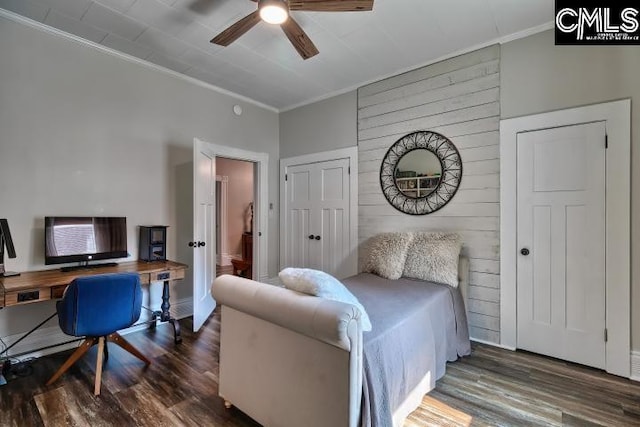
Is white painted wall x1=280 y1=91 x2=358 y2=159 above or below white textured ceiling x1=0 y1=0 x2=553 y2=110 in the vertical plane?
below

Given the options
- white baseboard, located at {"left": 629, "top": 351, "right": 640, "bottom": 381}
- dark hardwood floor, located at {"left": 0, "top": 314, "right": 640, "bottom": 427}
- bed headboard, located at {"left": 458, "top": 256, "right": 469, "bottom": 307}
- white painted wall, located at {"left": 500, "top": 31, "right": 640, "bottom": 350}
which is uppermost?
white painted wall, located at {"left": 500, "top": 31, "right": 640, "bottom": 350}

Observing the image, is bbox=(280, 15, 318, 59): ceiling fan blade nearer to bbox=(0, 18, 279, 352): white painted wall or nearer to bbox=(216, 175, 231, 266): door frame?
bbox=(0, 18, 279, 352): white painted wall

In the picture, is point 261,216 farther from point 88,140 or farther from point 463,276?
point 463,276

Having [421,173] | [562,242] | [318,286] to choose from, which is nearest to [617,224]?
[562,242]

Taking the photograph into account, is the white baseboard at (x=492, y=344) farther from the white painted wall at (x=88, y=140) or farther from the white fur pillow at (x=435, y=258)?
the white painted wall at (x=88, y=140)

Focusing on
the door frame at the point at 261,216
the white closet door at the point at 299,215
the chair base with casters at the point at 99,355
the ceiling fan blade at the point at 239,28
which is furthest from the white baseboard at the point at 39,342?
the ceiling fan blade at the point at 239,28

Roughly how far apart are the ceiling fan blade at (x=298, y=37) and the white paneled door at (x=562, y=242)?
1.93 metres

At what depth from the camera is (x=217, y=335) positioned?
3.10 m

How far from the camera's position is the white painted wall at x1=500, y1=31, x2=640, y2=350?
2.21m

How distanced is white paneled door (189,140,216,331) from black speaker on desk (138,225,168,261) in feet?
0.95

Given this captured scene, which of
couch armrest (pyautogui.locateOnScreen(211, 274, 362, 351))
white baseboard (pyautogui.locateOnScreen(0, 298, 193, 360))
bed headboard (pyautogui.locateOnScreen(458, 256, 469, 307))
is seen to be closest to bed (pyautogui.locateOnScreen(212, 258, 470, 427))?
couch armrest (pyautogui.locateOnScreen(211, 274, 362, 351))

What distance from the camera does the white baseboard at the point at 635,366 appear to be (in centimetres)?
220

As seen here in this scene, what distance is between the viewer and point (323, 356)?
1.39 meters

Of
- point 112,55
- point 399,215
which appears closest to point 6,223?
point 112,55
